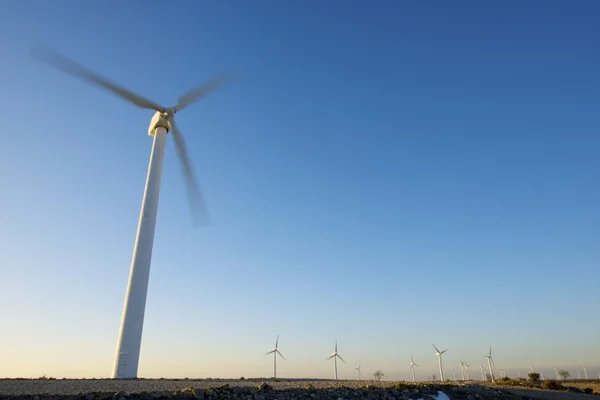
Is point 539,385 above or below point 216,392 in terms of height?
below

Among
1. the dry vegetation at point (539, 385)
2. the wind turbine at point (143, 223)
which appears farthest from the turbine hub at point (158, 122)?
the dry vegetation at point (539, 385)

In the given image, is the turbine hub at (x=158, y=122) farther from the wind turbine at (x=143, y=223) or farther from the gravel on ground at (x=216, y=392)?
the gravel on ground at (x=216, y=392)

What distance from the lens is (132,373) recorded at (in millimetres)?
33188

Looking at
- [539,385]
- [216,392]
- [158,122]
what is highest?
[158,122]

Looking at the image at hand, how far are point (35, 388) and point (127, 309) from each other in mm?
12650

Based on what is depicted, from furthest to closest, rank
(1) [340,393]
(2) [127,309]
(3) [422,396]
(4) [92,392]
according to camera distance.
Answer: (2) [127,309] → (3) [422,396] → (1) [340,393] → (4) [92,392]

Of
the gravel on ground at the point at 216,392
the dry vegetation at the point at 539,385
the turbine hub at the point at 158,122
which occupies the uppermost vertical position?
the turbine hub at the point at 158,122

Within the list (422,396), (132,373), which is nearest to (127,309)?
(132,373)

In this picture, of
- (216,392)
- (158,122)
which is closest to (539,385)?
(216,392)

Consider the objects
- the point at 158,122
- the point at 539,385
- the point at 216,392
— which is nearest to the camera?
the point at 216,392

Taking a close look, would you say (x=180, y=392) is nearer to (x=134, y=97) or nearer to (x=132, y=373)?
(x=132, y=373)

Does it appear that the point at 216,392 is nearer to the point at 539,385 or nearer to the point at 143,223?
the point at 143,223

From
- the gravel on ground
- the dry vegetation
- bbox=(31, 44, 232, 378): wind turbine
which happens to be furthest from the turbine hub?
the dry vegetation

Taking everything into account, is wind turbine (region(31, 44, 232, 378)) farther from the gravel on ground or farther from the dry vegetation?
the dry vegetation
